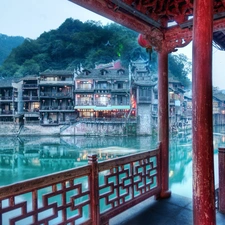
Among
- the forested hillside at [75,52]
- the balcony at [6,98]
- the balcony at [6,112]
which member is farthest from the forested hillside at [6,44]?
the balcony at [6,112]

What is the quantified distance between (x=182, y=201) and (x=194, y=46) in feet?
6.91

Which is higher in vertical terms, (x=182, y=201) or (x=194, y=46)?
(x=194, y=46)

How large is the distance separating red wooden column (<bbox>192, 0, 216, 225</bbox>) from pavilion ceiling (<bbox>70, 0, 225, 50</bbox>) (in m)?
0.85

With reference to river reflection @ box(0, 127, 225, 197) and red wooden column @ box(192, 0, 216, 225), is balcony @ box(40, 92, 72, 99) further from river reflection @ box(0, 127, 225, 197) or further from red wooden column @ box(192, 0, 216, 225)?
red wooden column @ box(192, 0, 216, 225)

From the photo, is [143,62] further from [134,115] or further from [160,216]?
[160,216]

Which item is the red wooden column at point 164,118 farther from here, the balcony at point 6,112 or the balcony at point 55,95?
the balcony at point 6,112

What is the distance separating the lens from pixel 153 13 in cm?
259

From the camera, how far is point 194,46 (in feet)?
4.94

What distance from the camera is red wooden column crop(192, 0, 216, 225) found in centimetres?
145

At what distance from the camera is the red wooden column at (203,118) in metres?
1.45

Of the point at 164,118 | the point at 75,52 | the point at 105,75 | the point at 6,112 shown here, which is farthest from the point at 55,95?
the point at 164,118

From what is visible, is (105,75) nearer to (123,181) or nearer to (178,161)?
(178,161)

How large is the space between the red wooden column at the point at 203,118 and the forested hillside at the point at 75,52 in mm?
32422

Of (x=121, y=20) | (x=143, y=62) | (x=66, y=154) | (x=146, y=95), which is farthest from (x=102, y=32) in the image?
(x=121, y=20)
